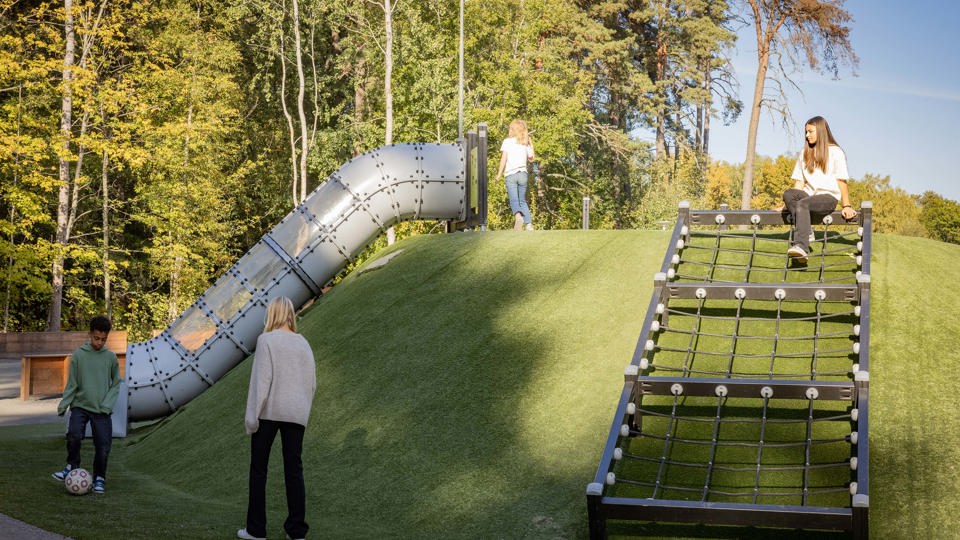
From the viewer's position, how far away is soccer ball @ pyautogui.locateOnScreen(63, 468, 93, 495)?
10.4 meters

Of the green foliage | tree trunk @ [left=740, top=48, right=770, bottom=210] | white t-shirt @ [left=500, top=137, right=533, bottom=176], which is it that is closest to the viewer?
white t-shirt @ [left=500, top=137, right=533, bottom=176]

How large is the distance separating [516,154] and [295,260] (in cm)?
441

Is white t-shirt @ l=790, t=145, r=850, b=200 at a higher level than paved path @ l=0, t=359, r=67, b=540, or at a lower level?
higher

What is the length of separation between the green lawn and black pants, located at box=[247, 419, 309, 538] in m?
0.61

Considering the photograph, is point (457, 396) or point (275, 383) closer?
point (275, 383)

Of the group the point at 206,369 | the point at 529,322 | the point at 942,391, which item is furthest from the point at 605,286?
the point at 206,369

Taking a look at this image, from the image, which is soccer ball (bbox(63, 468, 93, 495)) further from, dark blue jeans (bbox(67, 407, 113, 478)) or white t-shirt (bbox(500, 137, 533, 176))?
white t-shirt (bbox(500, 137, 533, 176))

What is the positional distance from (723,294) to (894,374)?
1.92 metres

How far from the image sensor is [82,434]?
35.7 feet

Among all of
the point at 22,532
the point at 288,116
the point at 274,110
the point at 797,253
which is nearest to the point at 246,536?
the point at 22,532

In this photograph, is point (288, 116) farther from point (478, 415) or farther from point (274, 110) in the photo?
point (478, 415)

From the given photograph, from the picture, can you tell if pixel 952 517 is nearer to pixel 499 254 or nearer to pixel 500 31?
pixel 499 254

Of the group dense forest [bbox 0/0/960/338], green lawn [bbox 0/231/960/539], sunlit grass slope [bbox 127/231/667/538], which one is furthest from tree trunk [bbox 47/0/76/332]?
sunlit grass slope [bbox 127/231/667/538]

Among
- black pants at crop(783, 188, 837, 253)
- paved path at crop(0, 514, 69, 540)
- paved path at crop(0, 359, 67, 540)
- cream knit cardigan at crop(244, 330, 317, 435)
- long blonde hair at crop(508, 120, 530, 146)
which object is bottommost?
paved path at crop(0, 359, 67, 540)
